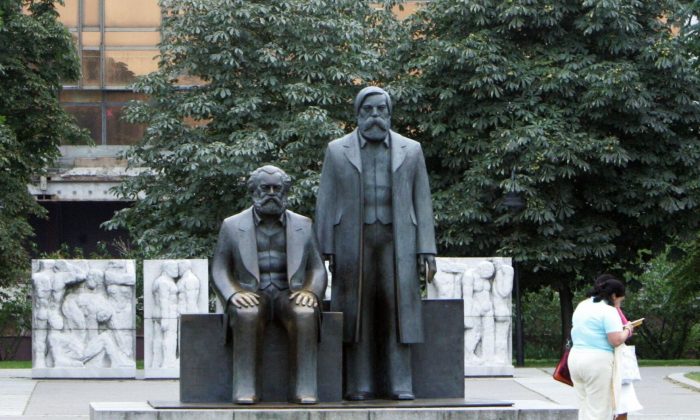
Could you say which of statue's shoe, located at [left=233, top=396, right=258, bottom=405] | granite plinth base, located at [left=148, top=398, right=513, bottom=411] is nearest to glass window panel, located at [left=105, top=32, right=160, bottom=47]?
granite plinth base, located at [left=148, top=398, right=513, bottom=411]

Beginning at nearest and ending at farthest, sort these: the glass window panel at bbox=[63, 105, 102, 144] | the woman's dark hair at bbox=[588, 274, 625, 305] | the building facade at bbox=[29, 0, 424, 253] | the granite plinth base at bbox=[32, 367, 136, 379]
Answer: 1. the woman's dark hair at bbox=[588, 274, 625, 305]
2. the granite plinth base at bbox=[32, 367, 136, 379]
3. the building facade at bbox=[29, 0, 424, 253]
4. the glass window panel at bbox=[63, 105, 102, 144]

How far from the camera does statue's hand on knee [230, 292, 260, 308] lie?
38.8ft

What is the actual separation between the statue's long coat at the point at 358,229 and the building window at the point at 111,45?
1202 inches

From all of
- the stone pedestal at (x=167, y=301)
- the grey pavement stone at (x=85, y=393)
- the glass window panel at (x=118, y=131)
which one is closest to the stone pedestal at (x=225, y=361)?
the grey pavement stone at (x=85, y=393)

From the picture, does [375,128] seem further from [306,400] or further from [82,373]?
[82,373]

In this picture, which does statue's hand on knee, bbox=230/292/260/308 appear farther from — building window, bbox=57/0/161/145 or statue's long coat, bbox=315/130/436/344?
building window, bbox=57/0/161/145

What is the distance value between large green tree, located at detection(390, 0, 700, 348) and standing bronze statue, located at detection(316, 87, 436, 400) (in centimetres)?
1378

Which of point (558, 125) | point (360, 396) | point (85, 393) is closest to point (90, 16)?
point (558, 125)

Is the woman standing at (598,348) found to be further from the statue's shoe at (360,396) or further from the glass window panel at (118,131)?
the glass window panel at (118,131)

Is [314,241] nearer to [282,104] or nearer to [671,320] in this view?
[282,104]

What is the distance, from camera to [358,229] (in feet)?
40.1

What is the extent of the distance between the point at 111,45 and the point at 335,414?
32.6m

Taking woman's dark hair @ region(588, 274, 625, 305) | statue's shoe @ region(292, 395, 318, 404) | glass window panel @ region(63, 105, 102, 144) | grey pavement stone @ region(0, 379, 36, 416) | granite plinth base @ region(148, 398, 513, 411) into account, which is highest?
glass window panel @ region(63, 105, 102, 144)

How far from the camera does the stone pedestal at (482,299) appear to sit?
23.5 metres
